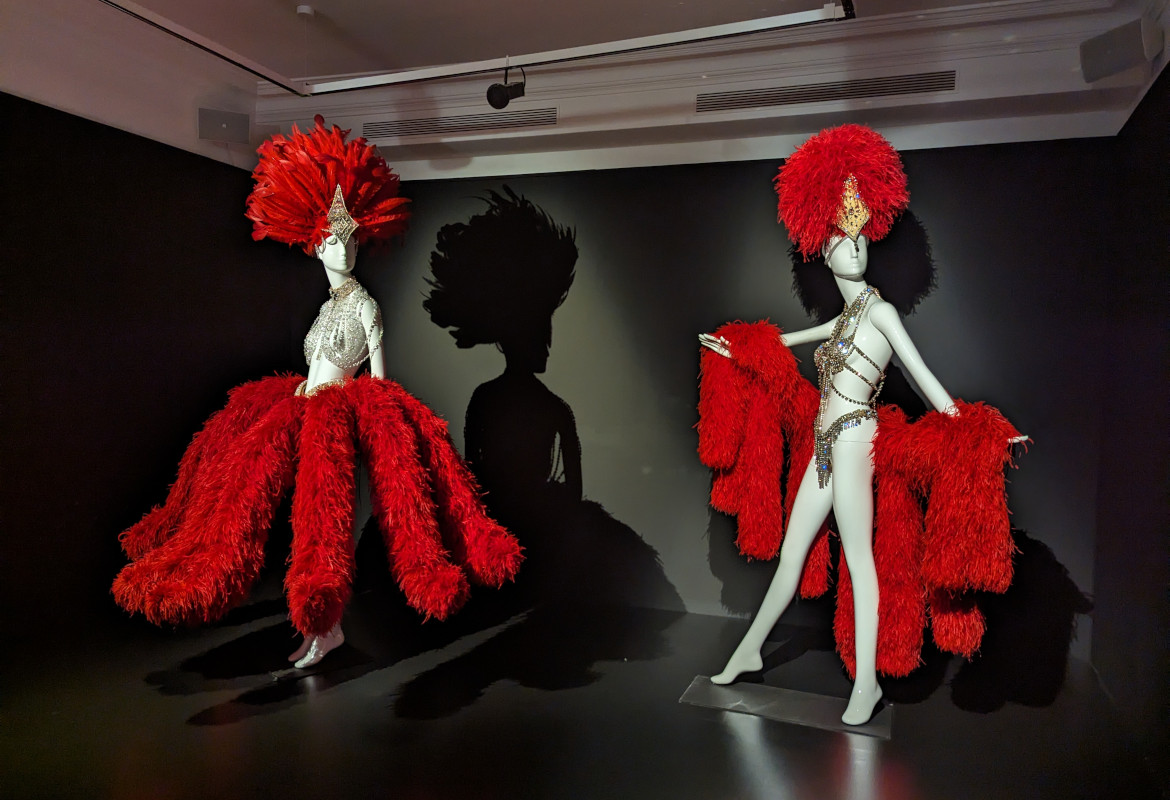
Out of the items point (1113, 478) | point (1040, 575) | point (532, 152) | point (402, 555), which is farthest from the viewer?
point (532, 152)

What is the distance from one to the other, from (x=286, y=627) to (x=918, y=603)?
249cm

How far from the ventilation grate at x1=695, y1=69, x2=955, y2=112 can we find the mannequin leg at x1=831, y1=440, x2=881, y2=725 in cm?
144

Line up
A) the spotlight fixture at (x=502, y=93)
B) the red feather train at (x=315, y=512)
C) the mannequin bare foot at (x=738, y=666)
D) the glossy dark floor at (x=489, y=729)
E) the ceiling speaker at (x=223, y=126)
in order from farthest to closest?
the ceiling speaker at (x=223, y=126) → the spotlight fixture at (x=502, y=93) → the mannequin bare foot at (x=738, y=666) → the red feather train at (x=315, y=512) → the glossy dark floor at (x=489, y=729)

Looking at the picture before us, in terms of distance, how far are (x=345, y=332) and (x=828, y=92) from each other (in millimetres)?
2090

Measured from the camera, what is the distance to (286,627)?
3.43 metres

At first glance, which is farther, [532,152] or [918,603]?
[532,152]

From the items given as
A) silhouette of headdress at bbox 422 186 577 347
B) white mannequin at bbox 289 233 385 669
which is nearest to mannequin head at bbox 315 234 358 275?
white mannequin at bbox 289 233 385 669

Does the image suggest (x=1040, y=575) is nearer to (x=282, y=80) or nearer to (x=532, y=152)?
(x=532, y=152)

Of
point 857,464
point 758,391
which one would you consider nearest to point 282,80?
point 758,391

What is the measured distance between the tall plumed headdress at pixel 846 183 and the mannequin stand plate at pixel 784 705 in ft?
5.05

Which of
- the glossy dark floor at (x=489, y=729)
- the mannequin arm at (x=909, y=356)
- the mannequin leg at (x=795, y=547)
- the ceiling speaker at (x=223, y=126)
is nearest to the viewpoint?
the glossy dark floor at (x=489, y=729)

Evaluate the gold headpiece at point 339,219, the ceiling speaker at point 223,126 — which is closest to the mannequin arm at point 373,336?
the gold headpiece at point 339,219

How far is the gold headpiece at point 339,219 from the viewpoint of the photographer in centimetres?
293

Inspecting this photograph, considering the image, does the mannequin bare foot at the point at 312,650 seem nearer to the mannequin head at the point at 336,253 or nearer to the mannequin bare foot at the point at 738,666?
the mannequin head at the point at 336,253
